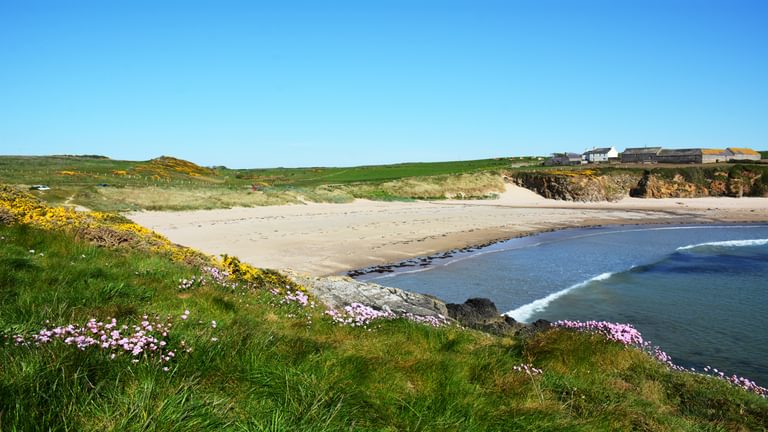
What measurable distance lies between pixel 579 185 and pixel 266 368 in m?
63.2

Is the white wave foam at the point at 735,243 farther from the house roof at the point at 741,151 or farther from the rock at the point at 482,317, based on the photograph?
the house roof at the point at 741,151

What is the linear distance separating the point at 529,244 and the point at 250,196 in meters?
24.0

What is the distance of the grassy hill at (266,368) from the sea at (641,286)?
6127 mm

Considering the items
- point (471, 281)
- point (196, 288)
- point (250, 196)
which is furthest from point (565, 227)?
point (196, 288)

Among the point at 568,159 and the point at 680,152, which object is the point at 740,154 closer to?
the point at 680,152

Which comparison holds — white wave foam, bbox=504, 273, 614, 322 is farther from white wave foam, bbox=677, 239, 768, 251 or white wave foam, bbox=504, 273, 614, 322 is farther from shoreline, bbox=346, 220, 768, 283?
white wave foam, bbox=677, 239, 768, 251

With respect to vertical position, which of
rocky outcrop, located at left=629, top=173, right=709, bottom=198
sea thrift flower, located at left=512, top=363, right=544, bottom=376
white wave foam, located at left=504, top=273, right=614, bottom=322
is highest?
rocky outcrop, located at left=629, top=173, right=709, bottom=198

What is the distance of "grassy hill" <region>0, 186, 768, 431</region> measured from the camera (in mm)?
2880

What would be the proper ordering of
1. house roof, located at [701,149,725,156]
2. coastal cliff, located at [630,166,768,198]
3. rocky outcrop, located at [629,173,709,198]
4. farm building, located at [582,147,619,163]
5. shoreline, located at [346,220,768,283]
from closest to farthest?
shoreline, located at [346,220,768,283], coastal cliff, located at [630,166,768,198], rocky outcrop, located at [629,173,709,198], house roof, located at [701,149,725,156], farm building, located at [582,147,619,163]

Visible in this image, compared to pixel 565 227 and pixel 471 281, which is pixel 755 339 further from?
pixel 565 227

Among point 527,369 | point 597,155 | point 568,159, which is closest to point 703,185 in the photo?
point 568,159

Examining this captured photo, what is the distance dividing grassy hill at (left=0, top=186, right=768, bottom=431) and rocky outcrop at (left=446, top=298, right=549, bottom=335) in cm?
345

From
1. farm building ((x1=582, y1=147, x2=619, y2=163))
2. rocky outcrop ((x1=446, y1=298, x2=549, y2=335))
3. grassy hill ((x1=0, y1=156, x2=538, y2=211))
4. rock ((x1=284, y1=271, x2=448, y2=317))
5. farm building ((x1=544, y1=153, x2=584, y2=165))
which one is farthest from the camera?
farm building ((x1=582, y1=147, x2=619, y2=163))

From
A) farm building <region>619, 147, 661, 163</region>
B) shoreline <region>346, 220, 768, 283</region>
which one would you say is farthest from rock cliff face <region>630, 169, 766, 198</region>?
shoreline <region>346, 220, 768, 283</region>
